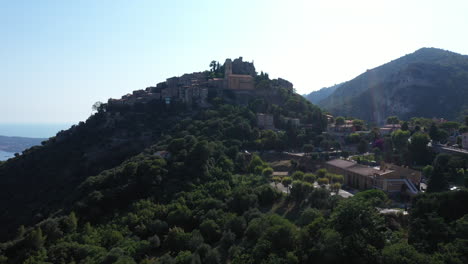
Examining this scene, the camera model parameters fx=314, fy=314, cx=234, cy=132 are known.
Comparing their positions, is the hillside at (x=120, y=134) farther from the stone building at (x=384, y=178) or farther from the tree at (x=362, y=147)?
the stone building at (x=384, y=178)

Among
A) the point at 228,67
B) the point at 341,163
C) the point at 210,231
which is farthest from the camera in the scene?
the point at 228,67

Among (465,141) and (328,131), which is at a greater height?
(328,131)

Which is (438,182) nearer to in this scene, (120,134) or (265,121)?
(265,121)

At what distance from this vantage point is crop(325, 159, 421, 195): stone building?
26641 millimetres

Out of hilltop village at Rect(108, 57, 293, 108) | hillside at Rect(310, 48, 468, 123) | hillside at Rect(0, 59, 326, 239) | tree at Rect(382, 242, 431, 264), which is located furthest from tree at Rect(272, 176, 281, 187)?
hillside at Rect(310, 48, 468, 123)

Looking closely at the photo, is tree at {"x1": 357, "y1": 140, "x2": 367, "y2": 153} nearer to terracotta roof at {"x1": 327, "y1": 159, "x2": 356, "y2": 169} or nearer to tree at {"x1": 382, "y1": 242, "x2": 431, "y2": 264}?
terracotta roof at {"x1": 327, "y1": 159, "x2": 356, "y2": 169}

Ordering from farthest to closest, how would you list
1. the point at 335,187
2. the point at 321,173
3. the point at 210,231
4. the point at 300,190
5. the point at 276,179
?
the point at 321,173
the point at 276,179
the point at 335,187
the point at 300,190
the point at 210,231

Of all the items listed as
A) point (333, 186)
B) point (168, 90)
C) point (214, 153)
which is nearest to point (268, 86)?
point (168, 90)

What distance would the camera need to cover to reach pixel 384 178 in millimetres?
27094

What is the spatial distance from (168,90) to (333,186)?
1767 inches

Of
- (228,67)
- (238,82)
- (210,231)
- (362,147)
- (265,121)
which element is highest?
(228,67)

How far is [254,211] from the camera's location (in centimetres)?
2256

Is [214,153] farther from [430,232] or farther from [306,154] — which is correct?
[430,232]

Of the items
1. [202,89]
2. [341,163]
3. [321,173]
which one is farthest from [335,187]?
[202,89]
